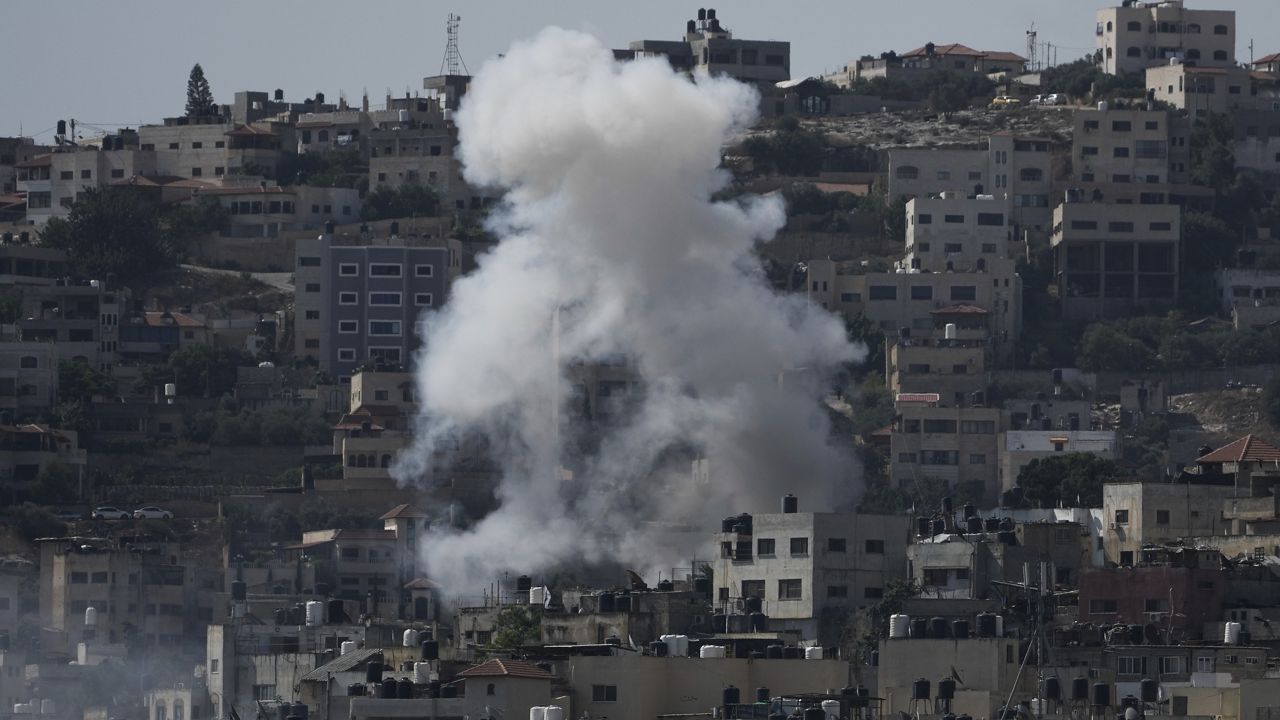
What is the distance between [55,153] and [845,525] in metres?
74.4

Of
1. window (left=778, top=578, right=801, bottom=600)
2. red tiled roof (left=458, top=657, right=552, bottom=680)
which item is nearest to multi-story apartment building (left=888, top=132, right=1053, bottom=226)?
window (left=778, top=578, right=801, bottom=600)

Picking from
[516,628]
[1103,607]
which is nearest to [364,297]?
[516,628]

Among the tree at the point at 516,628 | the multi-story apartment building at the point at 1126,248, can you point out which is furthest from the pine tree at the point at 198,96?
the tree at the point at 516,628

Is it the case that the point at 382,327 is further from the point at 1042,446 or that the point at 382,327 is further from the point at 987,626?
the point at 987,626

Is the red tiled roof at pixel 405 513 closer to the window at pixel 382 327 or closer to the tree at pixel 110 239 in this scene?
the window at pixel 382 327

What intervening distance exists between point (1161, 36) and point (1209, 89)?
324 inches

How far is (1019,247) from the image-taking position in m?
146

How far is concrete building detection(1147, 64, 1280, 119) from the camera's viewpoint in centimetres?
15912

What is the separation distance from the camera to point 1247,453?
104 metres

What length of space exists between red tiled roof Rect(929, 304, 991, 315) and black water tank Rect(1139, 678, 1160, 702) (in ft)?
214

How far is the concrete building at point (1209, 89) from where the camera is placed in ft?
522

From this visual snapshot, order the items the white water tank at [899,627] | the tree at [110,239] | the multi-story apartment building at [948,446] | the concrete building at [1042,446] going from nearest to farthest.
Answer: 1. the white water tank at [899,627]
2. the concrete building at [1042,446]
3. the multi-story apartment building at [948,446]
4. the tree at [110,239]

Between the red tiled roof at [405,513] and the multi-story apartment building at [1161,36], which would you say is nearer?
the red tiled roof at [405,513]

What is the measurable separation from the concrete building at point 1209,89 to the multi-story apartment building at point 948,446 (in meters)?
33.1
